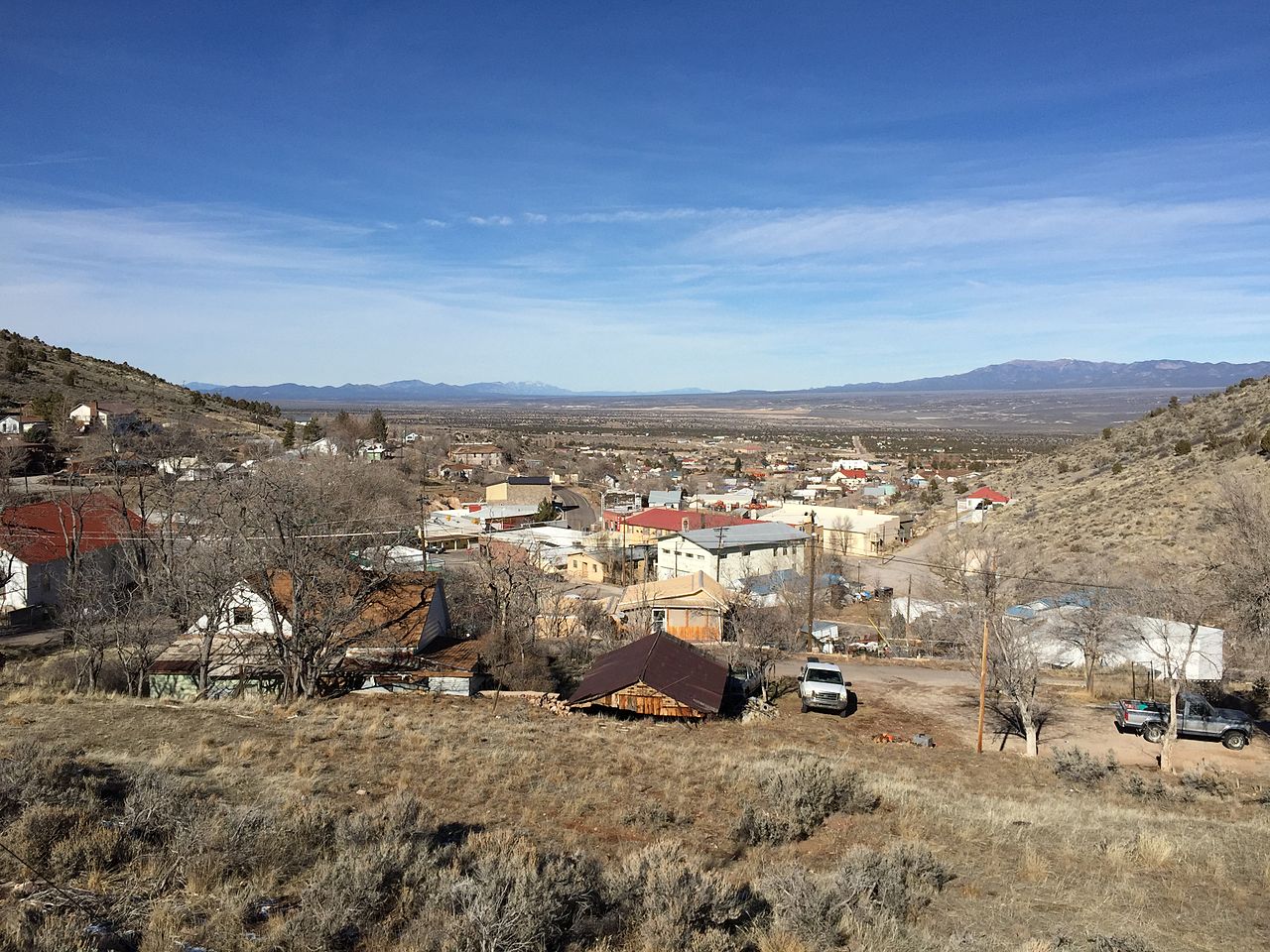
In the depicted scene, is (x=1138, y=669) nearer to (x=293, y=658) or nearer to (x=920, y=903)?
(x=920, y=903)

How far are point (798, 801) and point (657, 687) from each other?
8315mm

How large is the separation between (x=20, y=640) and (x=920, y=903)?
31.8m

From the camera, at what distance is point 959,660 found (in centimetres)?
2873

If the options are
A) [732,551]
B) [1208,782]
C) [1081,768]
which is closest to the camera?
[1208,782]

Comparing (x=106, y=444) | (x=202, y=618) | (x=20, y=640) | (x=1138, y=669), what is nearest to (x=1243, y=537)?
(x=1138, y=669)

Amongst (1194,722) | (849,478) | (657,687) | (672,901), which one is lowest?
(1194,722)

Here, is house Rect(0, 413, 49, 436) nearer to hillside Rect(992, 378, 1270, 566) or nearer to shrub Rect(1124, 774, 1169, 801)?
shrub Rect(1124, 774, 1169, 801)

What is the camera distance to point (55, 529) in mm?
33250

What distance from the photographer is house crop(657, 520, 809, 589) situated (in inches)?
1796

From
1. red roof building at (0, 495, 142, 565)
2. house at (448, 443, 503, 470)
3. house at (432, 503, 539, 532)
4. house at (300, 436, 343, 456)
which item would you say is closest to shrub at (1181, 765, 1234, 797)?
red roof building at (0, 495, 142, 565)

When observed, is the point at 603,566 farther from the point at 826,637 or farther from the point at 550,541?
the point at 826,637

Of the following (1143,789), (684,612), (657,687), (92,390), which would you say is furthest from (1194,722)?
(92,390)

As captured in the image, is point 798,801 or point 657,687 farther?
point 657,687

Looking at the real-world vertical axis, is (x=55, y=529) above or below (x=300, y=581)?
below
